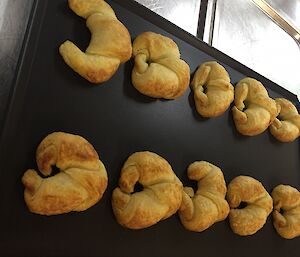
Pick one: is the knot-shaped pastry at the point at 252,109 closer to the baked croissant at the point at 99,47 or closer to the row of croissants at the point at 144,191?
the row of croissants at the point at 144,191

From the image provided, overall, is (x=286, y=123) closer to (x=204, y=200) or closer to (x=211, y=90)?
(x=211, y=90)

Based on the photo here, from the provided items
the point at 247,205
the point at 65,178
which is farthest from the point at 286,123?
the point at 65,178

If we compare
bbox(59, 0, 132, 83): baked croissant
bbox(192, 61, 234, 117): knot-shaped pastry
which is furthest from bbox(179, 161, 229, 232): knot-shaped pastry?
bbox(59, 0, 132, 83): baked croissant

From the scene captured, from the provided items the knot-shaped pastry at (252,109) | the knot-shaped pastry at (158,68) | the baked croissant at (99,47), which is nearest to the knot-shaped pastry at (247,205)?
the knot-shaped pastry at (252,109)

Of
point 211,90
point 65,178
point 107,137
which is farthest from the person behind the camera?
point 211,90

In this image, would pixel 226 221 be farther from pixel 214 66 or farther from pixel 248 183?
pixel 214 66

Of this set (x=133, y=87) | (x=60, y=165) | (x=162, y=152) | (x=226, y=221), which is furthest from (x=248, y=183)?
(x=60, y=165)
